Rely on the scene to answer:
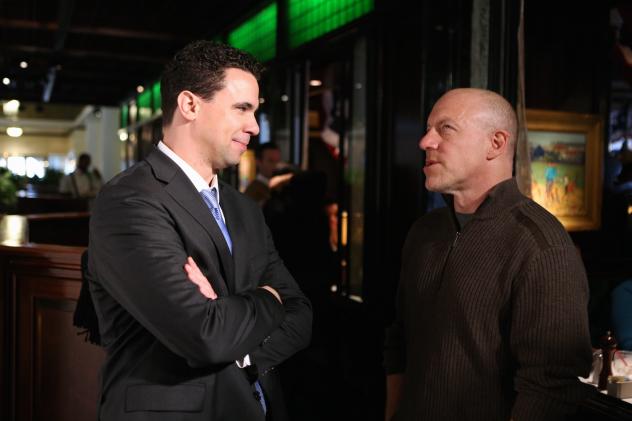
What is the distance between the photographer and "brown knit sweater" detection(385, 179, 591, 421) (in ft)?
5.16

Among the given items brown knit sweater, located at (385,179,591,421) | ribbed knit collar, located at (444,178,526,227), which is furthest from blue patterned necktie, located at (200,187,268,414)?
ribbed knit collar, located at (444,178,526,227)

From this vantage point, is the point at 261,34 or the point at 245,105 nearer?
the point at 245,105

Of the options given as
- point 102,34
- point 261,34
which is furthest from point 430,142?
point 102,34

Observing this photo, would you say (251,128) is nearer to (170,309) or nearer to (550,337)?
(170,309)

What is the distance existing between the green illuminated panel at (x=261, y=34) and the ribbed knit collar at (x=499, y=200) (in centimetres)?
458

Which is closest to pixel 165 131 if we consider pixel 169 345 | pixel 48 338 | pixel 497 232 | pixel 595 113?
pixel 169 345

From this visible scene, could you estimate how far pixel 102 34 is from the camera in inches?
367

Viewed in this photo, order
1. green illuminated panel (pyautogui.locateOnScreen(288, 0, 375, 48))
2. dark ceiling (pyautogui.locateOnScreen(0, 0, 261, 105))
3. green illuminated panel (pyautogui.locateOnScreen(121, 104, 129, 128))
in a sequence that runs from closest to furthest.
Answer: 1. green illuminated panel (pyautogui.locateOnScreen(288, 0, 375, 48))
2. dark ceiling (pyautogui.locateOnScreen(0, 0, 261, 105))
3. green illuminated panel (pyautogui.locateOnScreen(121, 104, 129, 128))

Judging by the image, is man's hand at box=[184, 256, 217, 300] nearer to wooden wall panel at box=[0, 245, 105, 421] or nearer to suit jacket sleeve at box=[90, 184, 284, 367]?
suit jacket sleeve at box=[90, 184, 284, 367]

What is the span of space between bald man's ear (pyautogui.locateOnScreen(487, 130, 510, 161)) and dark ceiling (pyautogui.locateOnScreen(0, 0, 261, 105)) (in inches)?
203

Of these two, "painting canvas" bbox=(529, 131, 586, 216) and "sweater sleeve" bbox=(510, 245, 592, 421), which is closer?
"sweater sleeve" bbox=(510, 245, 592, 421)

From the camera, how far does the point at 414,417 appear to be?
5.93 ft

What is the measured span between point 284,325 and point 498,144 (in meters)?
0.81

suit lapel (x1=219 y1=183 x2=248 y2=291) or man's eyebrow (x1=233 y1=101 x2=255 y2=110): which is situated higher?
man's eyebrow (x1=233 y1=101 x2=255 y2=110)
